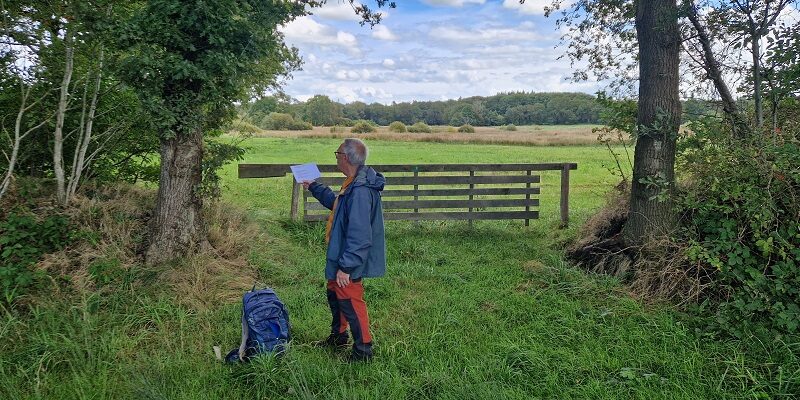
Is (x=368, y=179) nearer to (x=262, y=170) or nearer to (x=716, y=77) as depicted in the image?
(x=716, y=77)

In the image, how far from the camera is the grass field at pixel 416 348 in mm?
3209

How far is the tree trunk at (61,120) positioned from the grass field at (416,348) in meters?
1.61

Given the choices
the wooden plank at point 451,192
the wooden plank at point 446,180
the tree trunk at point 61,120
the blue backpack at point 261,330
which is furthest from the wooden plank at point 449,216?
the tree trunk at point 61,120

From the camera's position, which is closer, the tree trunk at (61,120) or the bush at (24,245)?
the bush at (24,245)

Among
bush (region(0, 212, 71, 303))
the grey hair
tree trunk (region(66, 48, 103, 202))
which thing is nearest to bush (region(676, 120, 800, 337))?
the grey hair

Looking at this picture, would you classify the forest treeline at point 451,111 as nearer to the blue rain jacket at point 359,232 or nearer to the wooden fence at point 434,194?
the wooden fence at point 434,194

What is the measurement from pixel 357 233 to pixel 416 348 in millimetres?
1165

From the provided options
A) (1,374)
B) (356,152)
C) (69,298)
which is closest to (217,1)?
(356,152)

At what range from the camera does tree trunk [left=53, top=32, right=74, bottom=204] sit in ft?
16.7

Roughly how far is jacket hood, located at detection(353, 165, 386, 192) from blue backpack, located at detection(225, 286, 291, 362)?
123 centimetres

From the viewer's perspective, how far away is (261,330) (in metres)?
3.56

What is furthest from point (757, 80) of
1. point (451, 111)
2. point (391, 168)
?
point (451, 111)

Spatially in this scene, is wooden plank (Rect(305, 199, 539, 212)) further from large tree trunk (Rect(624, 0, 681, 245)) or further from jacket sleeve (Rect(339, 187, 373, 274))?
jacket sleeve (Rect(339, 187, 373, 274))

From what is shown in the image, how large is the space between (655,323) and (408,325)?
2255 mm
